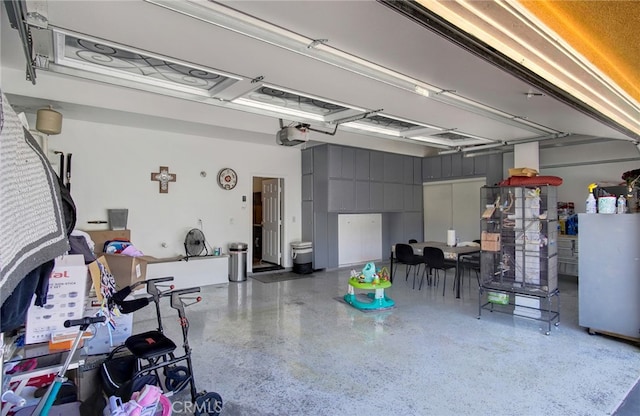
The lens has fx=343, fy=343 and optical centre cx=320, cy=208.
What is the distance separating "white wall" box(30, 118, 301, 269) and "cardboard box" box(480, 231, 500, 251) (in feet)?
14.1

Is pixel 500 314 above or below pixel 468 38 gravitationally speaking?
below

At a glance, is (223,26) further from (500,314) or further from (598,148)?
(598,148)

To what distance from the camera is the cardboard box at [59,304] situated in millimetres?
1946

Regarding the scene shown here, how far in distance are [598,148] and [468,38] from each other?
6.90 m

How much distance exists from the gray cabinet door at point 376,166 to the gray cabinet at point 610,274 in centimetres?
456

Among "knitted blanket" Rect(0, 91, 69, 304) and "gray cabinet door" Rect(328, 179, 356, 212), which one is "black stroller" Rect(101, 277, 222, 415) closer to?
"knitted blanket" Rect(0, 91, 69, 304)

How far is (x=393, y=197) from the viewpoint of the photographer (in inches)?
335

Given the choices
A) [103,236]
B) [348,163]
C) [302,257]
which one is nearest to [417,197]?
[348,163]

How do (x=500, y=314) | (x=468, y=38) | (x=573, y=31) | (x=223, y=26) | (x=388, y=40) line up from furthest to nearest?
(x=500, y=314) → (x=388, y=40) → (x=223, y=26) → (x=573, y=31) → (x=468, y=38)

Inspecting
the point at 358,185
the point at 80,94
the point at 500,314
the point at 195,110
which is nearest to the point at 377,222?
the point at 358,185

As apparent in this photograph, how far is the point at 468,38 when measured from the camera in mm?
1399

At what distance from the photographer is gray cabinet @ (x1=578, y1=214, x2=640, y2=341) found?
3641 millimetres

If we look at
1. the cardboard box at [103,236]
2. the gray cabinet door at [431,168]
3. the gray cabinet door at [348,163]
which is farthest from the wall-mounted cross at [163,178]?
the gray cabinet door at [431,168]

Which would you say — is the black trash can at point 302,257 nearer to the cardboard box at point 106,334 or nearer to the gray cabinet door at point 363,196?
the gray cabinet door at point 363,196
